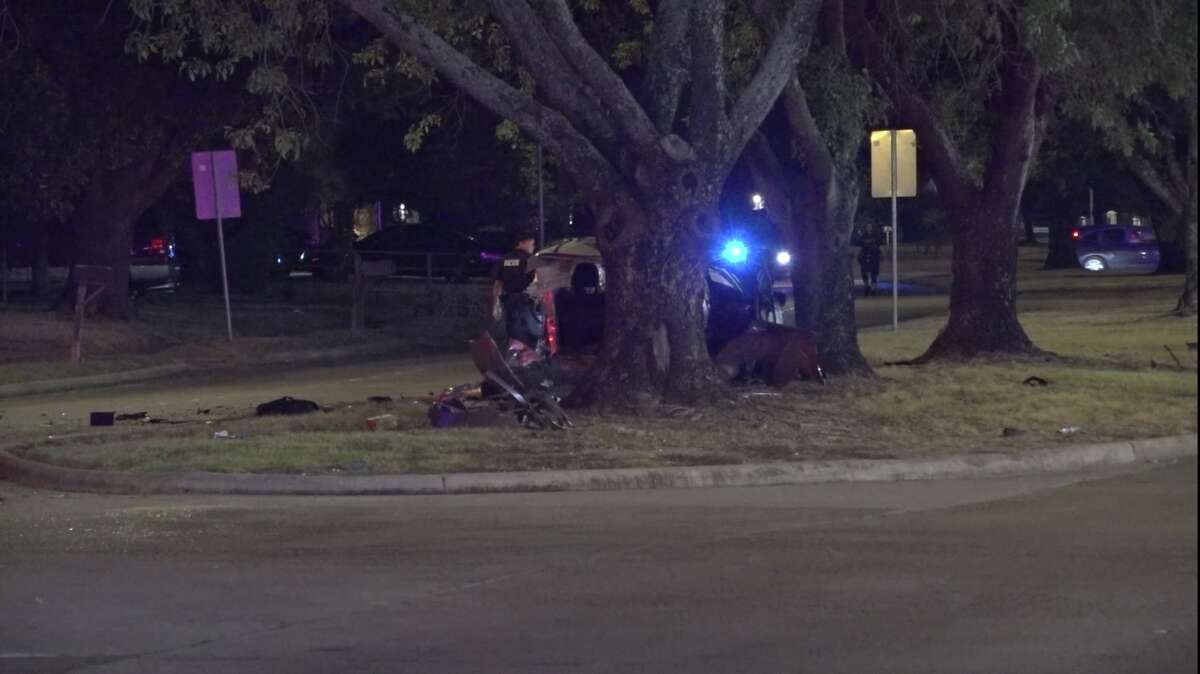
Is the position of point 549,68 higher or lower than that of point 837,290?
higher

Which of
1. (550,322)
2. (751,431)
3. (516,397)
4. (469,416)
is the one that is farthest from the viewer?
(550,322)

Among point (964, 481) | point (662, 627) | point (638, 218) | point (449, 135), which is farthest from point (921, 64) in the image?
point (449, 135)

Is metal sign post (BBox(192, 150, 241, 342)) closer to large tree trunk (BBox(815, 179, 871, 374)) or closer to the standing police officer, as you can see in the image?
the standing police officer

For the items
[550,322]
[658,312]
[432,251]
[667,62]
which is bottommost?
[550,322]

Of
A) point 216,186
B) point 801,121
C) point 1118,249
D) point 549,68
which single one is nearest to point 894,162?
point 801,121

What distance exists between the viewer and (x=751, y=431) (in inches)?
582

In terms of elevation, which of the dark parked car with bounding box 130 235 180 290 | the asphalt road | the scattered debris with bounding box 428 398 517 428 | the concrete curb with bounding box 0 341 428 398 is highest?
the dark parked car with bounding box 130 235 180 290

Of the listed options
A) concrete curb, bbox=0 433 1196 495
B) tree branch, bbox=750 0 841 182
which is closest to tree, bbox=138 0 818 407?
tree branch, bbox=750 0 841 182

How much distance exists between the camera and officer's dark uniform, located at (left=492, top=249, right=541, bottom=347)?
64.8ft

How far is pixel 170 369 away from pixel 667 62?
12436 mm

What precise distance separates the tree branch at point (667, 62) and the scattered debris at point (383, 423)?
3.75 meters

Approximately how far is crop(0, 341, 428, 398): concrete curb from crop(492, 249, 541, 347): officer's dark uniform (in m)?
6.96

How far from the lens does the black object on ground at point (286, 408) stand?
1705 cm

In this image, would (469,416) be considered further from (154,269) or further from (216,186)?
(154,269)
